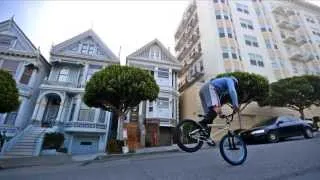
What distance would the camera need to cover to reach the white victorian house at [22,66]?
19.9 metres

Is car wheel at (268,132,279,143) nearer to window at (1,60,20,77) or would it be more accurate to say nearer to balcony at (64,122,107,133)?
balcony at (64,122,107,133)

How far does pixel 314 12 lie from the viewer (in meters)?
42.5

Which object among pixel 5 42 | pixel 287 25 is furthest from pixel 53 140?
pixel 287 25

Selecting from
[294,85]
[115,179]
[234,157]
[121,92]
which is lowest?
[115,179]

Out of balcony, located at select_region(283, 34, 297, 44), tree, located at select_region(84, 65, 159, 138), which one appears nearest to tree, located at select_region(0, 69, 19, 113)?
tree, located at select_region(84, 65, 159, 138)

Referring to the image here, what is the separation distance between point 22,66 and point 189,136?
22998mm

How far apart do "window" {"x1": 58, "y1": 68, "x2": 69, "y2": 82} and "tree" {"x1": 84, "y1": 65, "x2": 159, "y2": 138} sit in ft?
27.9

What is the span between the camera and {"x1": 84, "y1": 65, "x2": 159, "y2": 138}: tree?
49.2 feet

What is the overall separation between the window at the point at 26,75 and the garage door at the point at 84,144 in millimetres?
7936

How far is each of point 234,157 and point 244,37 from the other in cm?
3115

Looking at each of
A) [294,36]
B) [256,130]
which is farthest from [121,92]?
[294,36]

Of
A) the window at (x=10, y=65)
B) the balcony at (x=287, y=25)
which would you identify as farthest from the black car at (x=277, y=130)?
the balcony at (x=287, y=25)

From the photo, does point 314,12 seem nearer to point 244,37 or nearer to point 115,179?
point 244,37

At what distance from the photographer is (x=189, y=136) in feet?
14.3
